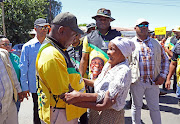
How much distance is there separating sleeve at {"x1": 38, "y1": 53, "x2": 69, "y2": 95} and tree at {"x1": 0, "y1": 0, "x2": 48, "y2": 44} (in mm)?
11581

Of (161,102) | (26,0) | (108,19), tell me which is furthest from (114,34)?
(26,0)

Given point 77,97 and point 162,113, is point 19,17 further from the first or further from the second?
point 77,97

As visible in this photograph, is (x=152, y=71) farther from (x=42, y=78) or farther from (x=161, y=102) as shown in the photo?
(x=161, y=102)

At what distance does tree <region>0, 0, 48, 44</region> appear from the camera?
11.7 m

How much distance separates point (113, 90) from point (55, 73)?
569 millimetres

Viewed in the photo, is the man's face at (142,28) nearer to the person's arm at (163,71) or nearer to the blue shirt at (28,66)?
the person's arm at (163,71)

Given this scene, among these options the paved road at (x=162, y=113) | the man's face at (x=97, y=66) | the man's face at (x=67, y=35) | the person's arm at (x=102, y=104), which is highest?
the man's face at (x=67, y=35)

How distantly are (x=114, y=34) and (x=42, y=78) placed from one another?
65.1 inches

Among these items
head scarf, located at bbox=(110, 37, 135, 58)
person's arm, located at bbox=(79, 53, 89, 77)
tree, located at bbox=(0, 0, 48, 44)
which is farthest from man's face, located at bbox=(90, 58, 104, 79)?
tree, located at bbox=(0, 0, 48, 44)

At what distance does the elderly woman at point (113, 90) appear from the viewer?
1498 mm

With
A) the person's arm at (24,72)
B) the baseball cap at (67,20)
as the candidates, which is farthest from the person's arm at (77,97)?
the person's arm at (24,72)

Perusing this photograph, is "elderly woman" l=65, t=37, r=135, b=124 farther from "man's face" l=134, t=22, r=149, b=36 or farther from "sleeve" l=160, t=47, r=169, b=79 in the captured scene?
"sleeve" l=160, t=47, r=169, b=79

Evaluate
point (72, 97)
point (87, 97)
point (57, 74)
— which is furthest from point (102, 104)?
point (57, 74)

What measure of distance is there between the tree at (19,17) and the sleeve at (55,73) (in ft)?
Answer: 38.0
